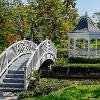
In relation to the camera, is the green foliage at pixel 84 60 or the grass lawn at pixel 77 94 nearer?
the grass lawn at pixel 77 94

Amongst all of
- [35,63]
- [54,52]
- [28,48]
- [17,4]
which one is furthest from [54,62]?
[17,4]

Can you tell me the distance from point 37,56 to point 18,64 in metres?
1.52

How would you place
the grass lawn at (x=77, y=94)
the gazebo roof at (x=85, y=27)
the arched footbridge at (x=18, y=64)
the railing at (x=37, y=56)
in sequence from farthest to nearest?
the gazebo roof at (x=85, y=27) < the railing at (x=37, y=56) < the arched footbridge at (x=18, y=64) < the grass lawn at (x=77, y=94)

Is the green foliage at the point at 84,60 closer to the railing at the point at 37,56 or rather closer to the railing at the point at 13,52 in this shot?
the railing at the point at 37,56

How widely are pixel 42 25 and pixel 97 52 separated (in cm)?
871

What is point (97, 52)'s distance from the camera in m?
34.4

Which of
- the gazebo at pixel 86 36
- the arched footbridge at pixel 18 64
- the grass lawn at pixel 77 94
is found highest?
the gazebo at pixel 86 36

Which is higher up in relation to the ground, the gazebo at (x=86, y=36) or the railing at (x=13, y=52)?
the gazebo at (x=86, y=36)

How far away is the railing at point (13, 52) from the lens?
22.0 metres

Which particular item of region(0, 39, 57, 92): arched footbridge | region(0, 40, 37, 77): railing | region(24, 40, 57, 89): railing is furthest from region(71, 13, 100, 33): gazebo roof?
region(0, 40, 37, 77): railing

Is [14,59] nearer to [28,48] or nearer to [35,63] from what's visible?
[35,63]

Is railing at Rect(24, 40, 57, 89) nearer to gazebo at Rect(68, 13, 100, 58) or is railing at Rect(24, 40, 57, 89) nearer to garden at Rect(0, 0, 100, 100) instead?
garden at Rect(0, 0, 100, 100)

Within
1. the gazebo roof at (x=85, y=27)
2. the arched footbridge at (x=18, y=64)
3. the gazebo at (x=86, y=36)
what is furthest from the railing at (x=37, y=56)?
the gazebo roof at (x=85, y=27)

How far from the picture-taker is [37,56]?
2505 centimetres
